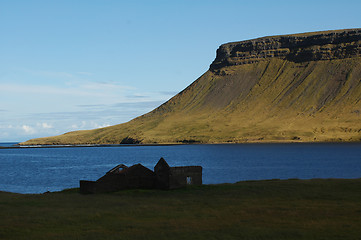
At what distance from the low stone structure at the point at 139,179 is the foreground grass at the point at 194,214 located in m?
2.64

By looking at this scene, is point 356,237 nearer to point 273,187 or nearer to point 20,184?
point 273,187

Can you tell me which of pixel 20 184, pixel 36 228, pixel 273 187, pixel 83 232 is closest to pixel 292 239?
pixel 83 232

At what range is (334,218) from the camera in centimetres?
3375

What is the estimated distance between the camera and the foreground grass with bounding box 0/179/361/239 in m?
30.0

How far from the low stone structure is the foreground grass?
2.64m

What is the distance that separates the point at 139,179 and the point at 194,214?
20662mm

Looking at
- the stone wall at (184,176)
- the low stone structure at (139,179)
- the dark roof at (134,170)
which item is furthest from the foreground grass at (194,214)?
the dark roof at (134,170)

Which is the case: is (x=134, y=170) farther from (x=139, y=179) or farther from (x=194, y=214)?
(x=194, y=214)

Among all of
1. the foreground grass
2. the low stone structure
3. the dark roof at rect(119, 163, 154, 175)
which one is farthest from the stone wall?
the dark roof at rect(119, 163, 154, 175)

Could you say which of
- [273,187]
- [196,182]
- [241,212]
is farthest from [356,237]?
[196,182]

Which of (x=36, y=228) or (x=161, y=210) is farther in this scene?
(x=161, y=210)

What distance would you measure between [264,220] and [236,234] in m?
4.91

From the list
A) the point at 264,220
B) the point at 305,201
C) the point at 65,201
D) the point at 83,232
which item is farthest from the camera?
the point at 65,201

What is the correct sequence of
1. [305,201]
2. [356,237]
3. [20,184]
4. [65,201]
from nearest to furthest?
[356,237] → [305,201] → [65,201] → [20,184]
